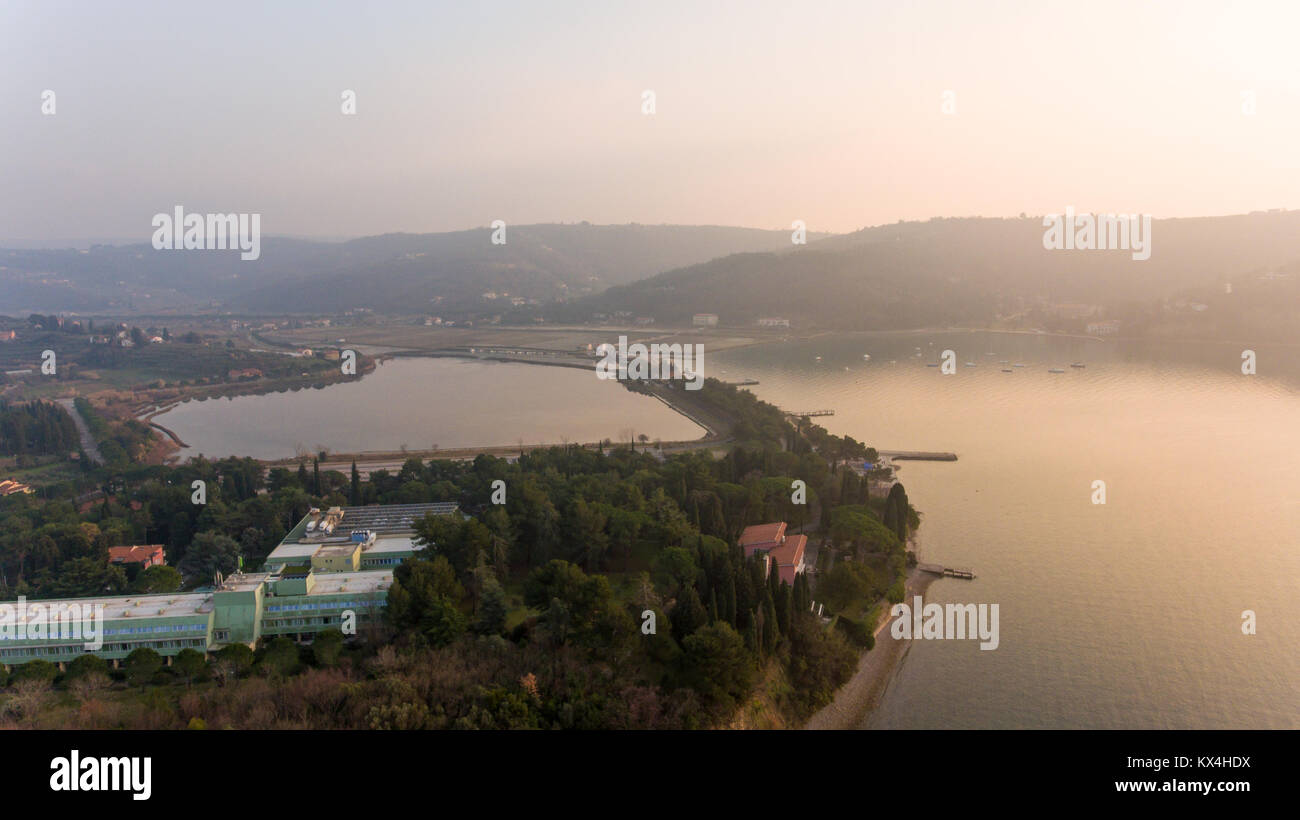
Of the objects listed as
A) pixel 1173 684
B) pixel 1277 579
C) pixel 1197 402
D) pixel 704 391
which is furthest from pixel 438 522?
pixel 1197 402

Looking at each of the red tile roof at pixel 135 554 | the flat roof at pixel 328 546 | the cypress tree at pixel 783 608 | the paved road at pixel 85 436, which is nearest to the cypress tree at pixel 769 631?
the cypress tree at pixel 783 608

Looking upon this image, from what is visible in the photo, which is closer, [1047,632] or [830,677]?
[830,677]

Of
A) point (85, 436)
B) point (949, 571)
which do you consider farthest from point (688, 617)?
point (85, 436)

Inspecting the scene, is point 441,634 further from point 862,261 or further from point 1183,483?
point 862,261

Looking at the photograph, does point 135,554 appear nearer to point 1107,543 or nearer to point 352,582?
point 352,582

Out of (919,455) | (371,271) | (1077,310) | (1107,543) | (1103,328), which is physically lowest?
(1107,543)

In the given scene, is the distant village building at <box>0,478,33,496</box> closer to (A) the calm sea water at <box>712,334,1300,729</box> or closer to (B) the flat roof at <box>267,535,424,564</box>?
(B) the flat roof at <box>267,535,424,564</box>
